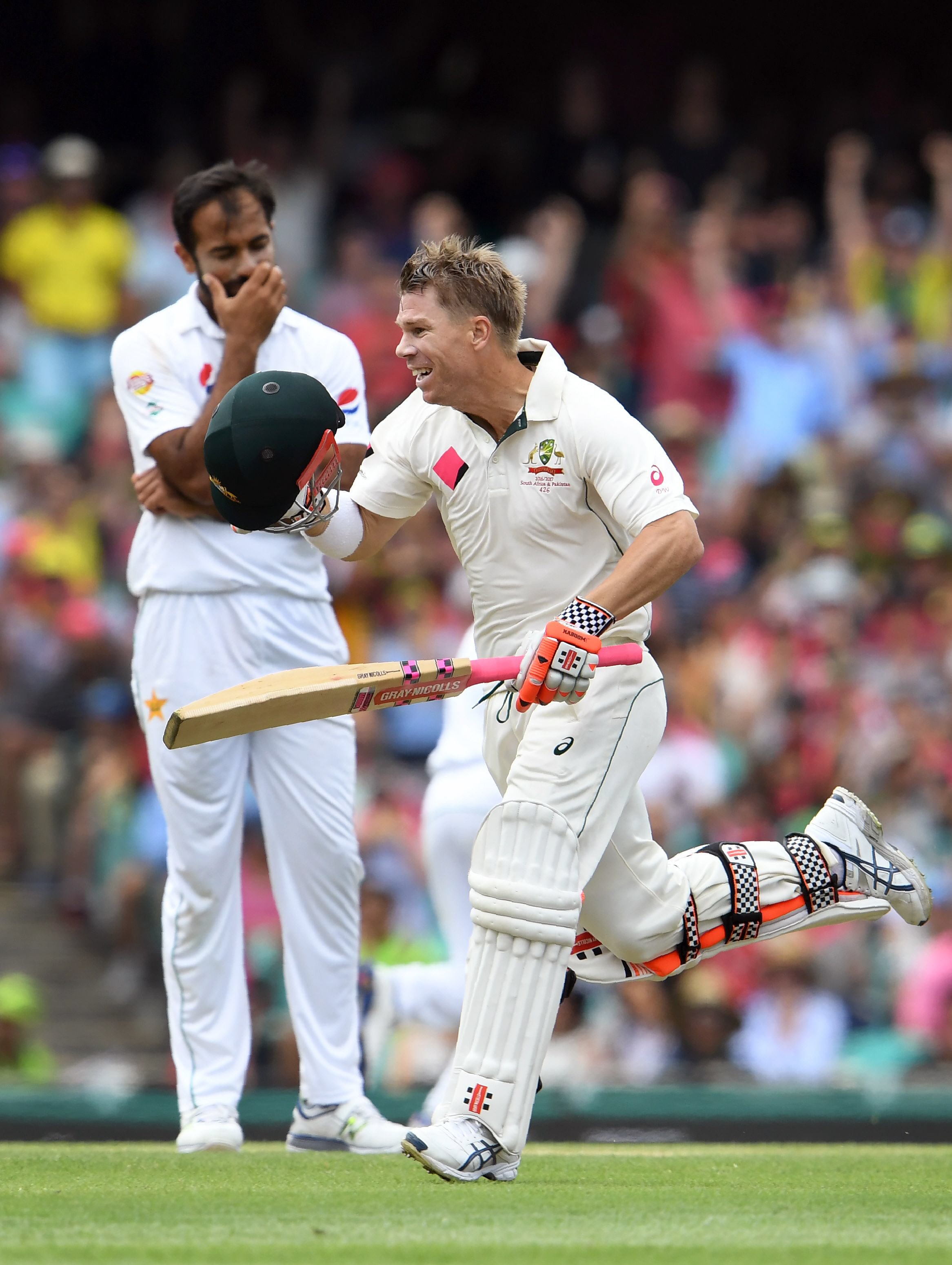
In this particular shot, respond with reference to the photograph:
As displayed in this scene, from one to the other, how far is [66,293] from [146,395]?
715 centimetres

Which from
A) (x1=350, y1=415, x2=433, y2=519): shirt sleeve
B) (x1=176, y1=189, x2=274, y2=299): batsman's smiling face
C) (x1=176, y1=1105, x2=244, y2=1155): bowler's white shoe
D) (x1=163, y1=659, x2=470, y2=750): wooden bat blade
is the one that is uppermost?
(x1=176, y1=189, x2=274, y2=299): batsman's smiling face

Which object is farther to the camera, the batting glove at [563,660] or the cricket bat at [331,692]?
the cricket bat at [331,692]

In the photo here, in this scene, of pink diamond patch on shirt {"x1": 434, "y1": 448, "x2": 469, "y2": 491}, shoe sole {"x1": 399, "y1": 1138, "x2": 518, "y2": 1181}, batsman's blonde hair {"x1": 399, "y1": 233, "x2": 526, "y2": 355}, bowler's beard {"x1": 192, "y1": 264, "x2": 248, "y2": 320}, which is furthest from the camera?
bowler's beard {"x1": 192, "y1": 264, "x2": 248, "y2": 320}

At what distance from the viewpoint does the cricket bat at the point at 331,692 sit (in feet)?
14.2

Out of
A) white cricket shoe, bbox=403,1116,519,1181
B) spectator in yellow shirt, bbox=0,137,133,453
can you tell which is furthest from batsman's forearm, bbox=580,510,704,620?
spectator in yellow shirt, bbox=0,137,133,453

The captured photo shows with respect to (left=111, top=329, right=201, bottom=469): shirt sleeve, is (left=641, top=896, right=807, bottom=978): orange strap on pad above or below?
below

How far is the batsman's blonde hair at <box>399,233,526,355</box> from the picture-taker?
4.57 metres

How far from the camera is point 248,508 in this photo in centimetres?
454

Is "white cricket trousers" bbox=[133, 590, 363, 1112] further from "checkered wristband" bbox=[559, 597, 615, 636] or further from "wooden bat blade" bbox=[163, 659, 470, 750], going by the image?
"checkered wristband" bbox=[559, 597, 615, 636]

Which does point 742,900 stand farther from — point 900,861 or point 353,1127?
point 353,1127

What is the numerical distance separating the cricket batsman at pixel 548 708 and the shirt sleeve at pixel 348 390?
1.40ft

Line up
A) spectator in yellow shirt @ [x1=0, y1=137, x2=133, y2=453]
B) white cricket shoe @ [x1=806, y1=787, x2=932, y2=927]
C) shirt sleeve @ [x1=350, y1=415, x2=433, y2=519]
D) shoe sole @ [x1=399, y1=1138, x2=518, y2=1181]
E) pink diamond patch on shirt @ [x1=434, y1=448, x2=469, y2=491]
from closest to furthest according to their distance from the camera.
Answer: shoe sole @ [x1=399, y1=1138, x2=518, y2=1181], pink diamond patch on shirt @ [x1=434, y1=448, x2=469, y2=491], shirt sleeve @ [x1=350, y1=415, x2=433, y2=519], white cricket shoe @ [x1=806, y1=787, x2=932, y2=927], spectator in yellow shirt @ [x1=0, y1=137, x2=133, y2=453]

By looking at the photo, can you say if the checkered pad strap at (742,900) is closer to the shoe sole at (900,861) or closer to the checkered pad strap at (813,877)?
the checkered pad strap at (813,877)

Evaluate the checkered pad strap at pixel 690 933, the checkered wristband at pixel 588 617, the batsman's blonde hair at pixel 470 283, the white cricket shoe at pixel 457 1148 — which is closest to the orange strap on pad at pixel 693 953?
the checkered pad strap at pixel 690 933
